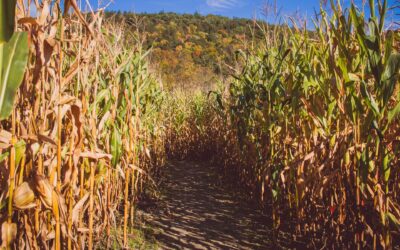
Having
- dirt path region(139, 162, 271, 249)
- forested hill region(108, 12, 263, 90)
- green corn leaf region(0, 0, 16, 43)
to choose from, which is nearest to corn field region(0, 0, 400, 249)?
green corn leaf region(0, 0, 16, 43)

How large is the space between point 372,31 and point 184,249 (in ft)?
8.05

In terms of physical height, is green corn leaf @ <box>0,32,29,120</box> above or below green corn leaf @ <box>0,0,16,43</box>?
below

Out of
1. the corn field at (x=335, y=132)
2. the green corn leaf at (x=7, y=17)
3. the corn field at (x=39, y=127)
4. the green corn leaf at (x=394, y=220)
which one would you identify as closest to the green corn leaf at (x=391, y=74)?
the corn field at (x=335, y=132)

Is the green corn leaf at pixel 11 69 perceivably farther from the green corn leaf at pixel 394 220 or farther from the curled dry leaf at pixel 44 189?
the green corn leaf at pixel 394 220

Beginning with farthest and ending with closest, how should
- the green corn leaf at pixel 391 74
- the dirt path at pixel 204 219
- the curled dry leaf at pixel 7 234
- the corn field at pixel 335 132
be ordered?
the dirt path at pixel 204 219
the corn field at pixel 335 132
the green corn leaf at pixel 391 74
the curled dry leaf at pixel 7 234

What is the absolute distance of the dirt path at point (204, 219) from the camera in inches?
127

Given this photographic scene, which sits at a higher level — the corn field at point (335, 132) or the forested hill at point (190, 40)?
the forested hill at point (190, 40)

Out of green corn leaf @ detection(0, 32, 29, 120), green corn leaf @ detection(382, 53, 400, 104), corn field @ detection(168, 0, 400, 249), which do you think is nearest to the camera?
green corn leaf @ detection(0, 32, 29, 120)

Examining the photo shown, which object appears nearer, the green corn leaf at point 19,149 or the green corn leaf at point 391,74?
the green corn leaf at point 19,149

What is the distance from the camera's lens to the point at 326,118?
2.63 metres

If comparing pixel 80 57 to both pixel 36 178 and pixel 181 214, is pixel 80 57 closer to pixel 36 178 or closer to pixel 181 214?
pixel 36 178

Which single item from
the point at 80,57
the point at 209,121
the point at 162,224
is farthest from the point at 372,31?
the point at 209,121

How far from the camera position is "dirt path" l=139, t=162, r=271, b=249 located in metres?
3.23

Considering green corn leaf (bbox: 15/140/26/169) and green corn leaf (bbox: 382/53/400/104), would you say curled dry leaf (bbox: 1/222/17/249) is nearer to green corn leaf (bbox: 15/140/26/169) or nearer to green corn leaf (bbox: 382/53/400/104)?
green corn leaf (bbox: 15/140/26/169)
